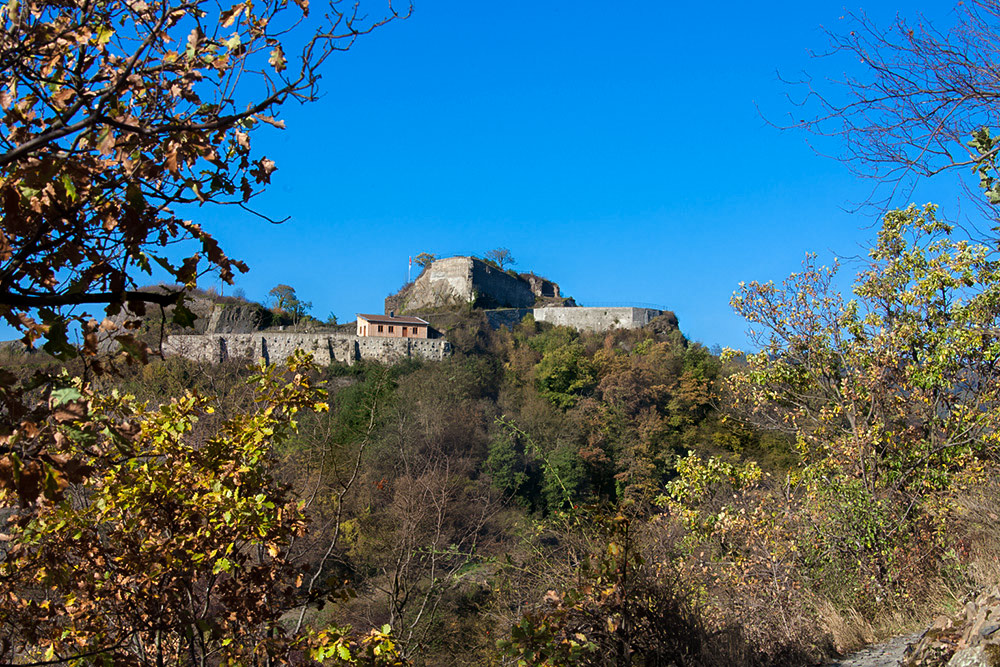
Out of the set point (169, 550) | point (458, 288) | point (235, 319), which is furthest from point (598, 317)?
point (169, 550)

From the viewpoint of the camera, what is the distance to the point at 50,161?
131 centimetres

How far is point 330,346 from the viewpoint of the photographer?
29.3 m

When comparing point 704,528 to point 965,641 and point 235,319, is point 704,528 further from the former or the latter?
point 235,319

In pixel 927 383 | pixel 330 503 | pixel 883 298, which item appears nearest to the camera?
pixel 927 383

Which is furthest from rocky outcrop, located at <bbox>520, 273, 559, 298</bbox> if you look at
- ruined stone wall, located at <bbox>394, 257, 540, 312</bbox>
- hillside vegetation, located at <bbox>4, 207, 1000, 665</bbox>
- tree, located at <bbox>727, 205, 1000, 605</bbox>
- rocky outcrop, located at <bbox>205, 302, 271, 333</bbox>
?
tree, located at <bbox>727, 205, 1000, 605</bbox>

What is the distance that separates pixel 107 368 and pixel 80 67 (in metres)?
0.72

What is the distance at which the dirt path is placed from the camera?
3.16 metres

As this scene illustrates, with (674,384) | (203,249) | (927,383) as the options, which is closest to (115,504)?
(203,249)

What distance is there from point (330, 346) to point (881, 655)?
90.4 feet

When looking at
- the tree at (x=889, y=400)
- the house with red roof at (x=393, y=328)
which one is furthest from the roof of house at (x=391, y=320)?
the tree at (x=889, y=400)

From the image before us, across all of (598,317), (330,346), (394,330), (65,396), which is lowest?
(65,396)

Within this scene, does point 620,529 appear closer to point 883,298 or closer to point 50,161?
point 50,161

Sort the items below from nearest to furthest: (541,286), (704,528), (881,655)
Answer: (881,655) < (704,528) < (541,286)

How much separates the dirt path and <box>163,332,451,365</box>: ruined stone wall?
26542mm
